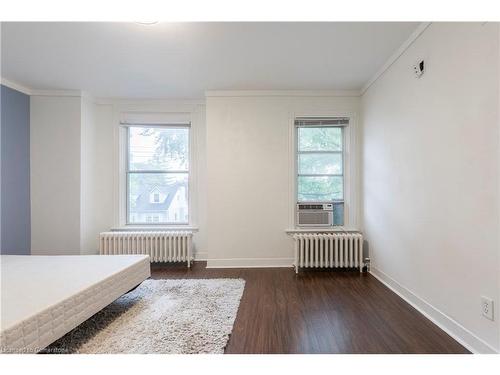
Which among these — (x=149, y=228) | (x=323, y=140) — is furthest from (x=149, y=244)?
(x=323, y=140)

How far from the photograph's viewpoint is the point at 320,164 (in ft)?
12.4

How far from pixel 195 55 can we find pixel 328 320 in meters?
2.90

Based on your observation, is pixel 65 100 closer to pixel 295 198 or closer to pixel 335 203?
pixel 295 198

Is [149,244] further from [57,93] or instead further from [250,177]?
[57,93]

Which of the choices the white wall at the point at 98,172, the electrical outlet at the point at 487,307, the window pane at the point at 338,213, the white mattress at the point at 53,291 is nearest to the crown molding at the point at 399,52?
the window pane at the point at 338,213

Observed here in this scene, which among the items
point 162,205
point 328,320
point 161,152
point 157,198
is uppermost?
point 161,152

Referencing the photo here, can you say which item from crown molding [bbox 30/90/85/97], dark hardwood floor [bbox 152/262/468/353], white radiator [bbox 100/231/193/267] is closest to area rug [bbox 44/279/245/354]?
dark hardwood floor [bbox 152/262/468/353]

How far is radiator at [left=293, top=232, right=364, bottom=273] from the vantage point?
3.38m

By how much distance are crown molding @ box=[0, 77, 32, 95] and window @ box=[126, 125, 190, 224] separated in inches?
53.9

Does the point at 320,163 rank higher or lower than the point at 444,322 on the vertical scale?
higher

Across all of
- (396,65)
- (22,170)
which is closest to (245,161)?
(396,65)

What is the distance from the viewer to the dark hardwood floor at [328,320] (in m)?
1.71

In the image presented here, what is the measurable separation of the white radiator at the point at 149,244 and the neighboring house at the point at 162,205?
16.0 inches

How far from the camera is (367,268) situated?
343cm
